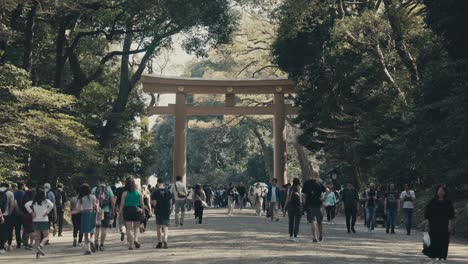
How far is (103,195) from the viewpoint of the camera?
20375 millimetres

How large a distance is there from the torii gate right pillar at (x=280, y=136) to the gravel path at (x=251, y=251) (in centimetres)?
2889

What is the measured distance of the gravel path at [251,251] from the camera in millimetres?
14172

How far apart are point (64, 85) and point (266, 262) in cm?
2429

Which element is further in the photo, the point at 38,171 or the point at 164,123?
the point at 164,123

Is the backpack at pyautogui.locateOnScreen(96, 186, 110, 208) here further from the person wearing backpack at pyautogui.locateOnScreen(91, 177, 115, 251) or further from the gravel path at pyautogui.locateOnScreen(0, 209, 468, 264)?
the gravel path at pyautogui.locateOnScreen(0, 209, 468, 264)

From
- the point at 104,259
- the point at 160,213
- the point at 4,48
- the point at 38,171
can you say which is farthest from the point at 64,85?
the point at 104,259

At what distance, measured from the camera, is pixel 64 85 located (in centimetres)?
3575

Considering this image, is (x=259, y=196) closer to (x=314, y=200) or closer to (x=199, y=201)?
(x=199, y=201)

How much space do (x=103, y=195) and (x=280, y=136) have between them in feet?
105

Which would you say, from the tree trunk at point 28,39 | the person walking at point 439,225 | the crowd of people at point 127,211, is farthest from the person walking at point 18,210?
the person walking at point 439,225

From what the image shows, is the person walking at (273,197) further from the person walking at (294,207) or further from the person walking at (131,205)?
the person walking at (131,205)

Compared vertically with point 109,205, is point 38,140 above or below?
above

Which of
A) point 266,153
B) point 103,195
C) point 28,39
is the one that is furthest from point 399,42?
point 266,153

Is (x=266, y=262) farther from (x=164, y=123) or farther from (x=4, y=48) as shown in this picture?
(x=164, y=123)
